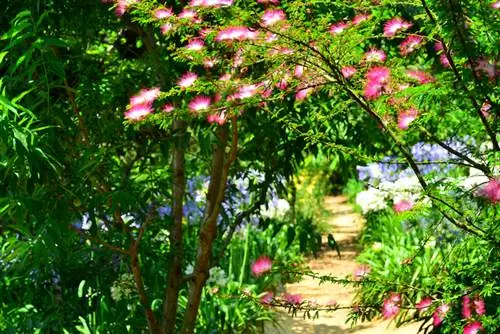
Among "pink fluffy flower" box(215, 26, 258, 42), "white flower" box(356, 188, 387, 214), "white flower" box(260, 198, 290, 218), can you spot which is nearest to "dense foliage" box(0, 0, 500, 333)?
"pink fluffy flower" box(215, 26, 258, 42)

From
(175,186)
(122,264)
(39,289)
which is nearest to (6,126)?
(175,186)

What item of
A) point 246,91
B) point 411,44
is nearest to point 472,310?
point 411,44

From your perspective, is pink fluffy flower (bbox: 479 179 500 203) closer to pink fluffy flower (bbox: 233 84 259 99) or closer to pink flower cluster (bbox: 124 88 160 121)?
pink fluffy flower (bbox: 233 84 259 99)

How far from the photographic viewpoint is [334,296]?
6.78 metres

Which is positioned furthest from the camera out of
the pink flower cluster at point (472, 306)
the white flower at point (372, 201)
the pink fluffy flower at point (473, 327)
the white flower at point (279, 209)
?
the white flower at point (279, 209)

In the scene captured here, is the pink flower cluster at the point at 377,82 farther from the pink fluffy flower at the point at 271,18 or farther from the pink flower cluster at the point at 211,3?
the pink flower cluster at the point at 211,3

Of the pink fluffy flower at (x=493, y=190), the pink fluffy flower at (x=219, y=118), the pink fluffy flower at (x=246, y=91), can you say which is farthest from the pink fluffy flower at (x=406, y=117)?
the pink fluffy flower at (x=219, y=118)

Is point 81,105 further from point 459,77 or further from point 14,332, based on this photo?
point 459,77

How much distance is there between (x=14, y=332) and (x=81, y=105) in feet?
4.42

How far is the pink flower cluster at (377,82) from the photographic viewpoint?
241 centimetres

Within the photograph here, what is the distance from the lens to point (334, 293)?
22.6ft

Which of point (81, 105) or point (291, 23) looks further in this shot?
point (81, 105)

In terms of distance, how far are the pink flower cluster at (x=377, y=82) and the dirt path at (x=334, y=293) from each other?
1.95 metres

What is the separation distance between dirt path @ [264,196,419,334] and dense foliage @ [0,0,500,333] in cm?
24
